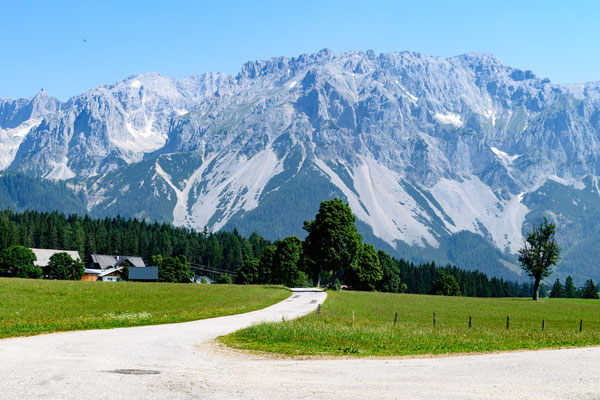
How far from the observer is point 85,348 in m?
28.9

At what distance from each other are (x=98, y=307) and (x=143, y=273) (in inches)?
4587

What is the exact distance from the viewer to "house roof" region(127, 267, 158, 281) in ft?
556

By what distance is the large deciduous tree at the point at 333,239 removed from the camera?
98.1 meters

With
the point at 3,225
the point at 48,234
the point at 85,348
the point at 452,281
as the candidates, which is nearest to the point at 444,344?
Answer: the point at 85,348

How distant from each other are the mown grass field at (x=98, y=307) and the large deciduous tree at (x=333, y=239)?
20492 millimetres

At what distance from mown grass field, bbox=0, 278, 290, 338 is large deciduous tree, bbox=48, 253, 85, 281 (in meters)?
66.3

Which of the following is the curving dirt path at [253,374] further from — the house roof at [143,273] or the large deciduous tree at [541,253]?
the house roof at [143,273]

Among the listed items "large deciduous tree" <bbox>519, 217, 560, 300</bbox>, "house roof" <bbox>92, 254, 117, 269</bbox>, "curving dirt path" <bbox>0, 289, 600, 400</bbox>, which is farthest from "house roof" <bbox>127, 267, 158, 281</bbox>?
"curving dirt path" <bbox>0, 289, 600, 400</bbox>

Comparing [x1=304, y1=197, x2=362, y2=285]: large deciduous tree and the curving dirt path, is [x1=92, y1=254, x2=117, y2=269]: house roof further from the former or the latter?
the curving dirt path

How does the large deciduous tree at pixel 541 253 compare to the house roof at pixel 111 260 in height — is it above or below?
above

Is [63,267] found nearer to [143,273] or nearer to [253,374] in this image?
[143,273]

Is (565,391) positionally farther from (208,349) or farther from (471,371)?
(208,349)

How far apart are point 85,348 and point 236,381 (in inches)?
442

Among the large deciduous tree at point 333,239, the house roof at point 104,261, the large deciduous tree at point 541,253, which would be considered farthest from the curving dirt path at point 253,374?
the house roof at point 104,261
